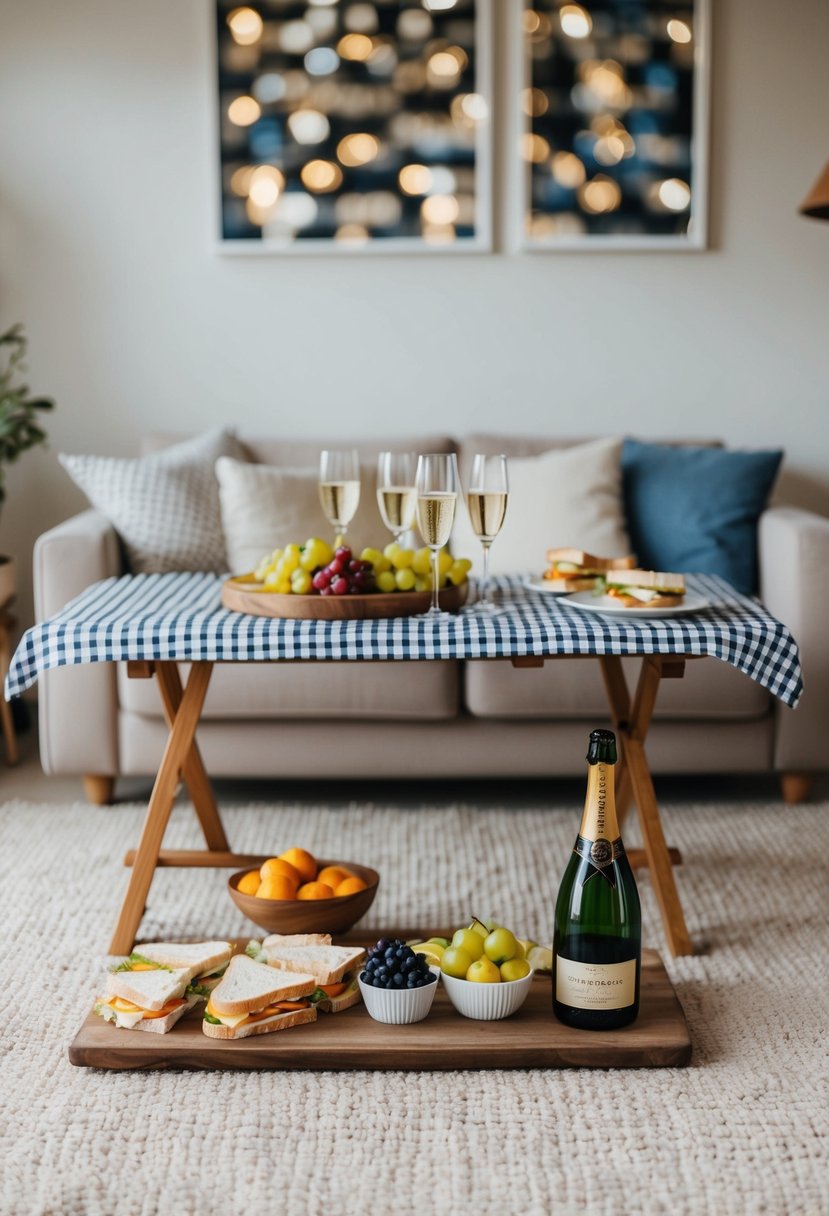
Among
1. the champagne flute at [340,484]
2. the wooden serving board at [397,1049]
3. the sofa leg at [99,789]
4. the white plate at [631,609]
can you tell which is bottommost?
the sofa leg at [99,789]

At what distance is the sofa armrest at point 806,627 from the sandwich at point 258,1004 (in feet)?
5.18

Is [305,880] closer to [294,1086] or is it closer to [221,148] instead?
[294,1086]

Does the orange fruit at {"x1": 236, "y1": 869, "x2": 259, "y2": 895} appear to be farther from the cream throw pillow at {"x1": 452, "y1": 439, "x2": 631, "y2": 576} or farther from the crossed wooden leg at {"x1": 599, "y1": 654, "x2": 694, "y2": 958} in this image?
the cream throw pillow at {"x1": 452, "y1": 439, "x2": 631, "y2": 576}

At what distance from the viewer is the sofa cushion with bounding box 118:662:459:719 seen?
3.00 metres

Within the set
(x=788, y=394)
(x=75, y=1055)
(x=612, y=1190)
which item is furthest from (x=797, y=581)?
(x=75, y=1055)

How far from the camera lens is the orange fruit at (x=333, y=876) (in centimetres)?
224

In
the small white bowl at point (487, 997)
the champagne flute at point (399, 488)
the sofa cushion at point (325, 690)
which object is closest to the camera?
the small white bowl at point (487, 997)

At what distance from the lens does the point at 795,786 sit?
318 cm

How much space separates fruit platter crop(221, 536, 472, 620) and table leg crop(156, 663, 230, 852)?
31 cm

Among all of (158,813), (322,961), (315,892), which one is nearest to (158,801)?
(158,813)

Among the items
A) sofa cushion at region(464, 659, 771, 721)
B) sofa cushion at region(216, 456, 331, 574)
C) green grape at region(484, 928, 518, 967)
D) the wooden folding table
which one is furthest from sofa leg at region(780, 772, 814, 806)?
green grape at region(484, 928, 518, 967)

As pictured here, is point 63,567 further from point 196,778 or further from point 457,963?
→ point 457,963

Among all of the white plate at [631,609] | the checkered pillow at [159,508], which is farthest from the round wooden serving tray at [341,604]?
the checkered pillow at [159,508]

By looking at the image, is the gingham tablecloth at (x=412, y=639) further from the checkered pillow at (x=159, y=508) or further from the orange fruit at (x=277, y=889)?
the checkered pillow at (x=159, y=508)
